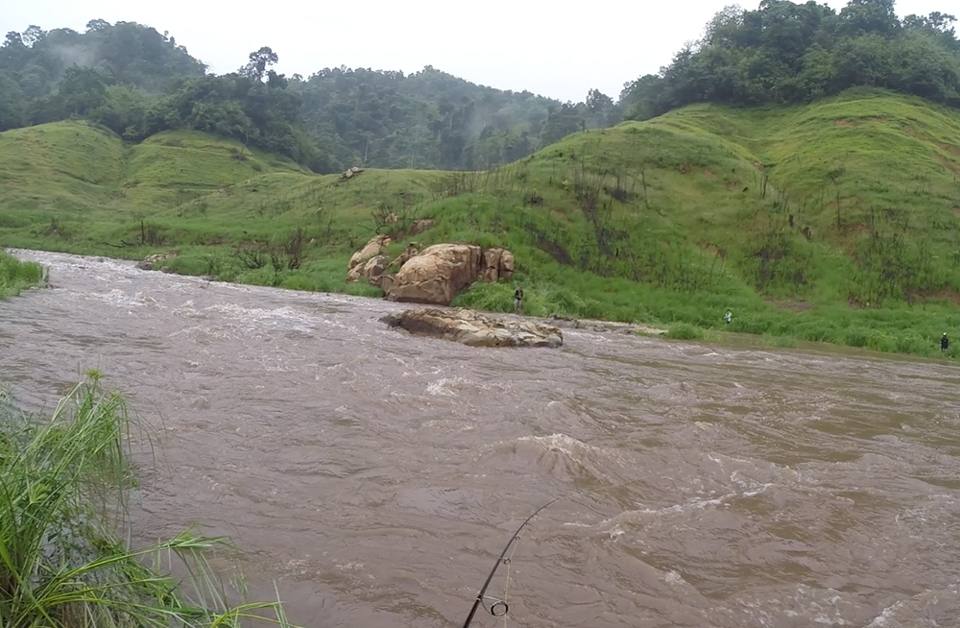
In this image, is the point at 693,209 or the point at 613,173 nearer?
the point at 693,209

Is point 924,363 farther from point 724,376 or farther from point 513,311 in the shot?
point 513,311

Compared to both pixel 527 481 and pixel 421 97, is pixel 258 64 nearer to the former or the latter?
pixel 421 97

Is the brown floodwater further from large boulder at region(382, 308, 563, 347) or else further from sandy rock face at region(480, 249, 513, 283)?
sandy rock face at region(480, 249, 513, 283)

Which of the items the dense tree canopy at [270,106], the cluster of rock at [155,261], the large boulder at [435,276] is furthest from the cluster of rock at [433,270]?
the dense tree canopy at [270,106]

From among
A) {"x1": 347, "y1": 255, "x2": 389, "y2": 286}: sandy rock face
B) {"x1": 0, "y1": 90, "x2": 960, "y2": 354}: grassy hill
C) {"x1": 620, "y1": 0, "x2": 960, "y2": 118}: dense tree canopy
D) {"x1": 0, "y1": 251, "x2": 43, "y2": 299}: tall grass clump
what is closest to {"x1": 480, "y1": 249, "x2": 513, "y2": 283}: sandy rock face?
{"x1": 0, "y1": 90, "x2": 960, "y2": 354}: grassy hill

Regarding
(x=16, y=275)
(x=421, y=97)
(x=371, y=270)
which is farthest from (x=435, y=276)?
(x=421, y=97)

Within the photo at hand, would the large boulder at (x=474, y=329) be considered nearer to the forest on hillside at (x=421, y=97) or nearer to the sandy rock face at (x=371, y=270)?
the sandy rock face at (x=371, y=270)

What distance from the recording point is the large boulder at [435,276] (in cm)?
2945

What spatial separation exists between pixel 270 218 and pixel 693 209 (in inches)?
1226

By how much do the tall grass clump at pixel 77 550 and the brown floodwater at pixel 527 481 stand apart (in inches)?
30.1

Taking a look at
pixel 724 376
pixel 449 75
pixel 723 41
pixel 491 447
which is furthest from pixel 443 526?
pixel 449 75

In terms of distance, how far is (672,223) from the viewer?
40.2m

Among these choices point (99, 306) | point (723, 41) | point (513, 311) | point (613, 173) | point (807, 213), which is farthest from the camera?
point (723, 41)

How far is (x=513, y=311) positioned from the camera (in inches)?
1127
